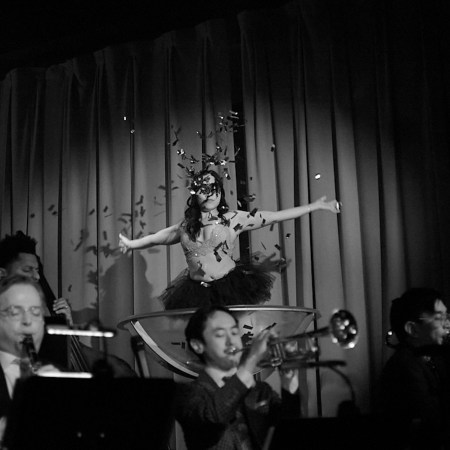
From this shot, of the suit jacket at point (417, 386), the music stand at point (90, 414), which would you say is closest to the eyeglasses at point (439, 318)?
the suit jacket at point (417, 386)

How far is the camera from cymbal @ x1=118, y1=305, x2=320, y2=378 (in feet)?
9.87

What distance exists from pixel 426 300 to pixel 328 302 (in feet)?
3.36

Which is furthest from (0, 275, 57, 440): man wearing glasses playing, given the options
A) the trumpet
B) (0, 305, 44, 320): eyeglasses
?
the trumpet

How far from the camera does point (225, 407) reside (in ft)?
7.95

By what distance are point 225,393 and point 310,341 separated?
362 millimetres

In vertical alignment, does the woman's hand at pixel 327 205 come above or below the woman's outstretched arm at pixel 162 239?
above

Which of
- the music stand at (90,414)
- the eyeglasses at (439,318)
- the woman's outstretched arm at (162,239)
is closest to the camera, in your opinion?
the music stand at (90,414)

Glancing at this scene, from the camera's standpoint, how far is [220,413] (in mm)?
2430

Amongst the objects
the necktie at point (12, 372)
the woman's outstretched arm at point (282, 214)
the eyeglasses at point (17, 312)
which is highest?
the woman's outstretched arm at point (282, 214)

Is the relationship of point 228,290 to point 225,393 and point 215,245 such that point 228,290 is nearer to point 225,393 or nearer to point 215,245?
point 215,245

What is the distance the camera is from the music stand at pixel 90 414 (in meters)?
1.95

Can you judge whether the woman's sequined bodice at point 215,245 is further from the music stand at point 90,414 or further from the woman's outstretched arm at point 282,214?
the music stand at point 90,414

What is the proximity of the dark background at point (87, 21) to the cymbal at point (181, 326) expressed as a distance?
2352 mm

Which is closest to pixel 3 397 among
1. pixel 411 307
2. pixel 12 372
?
pixel 12 372
